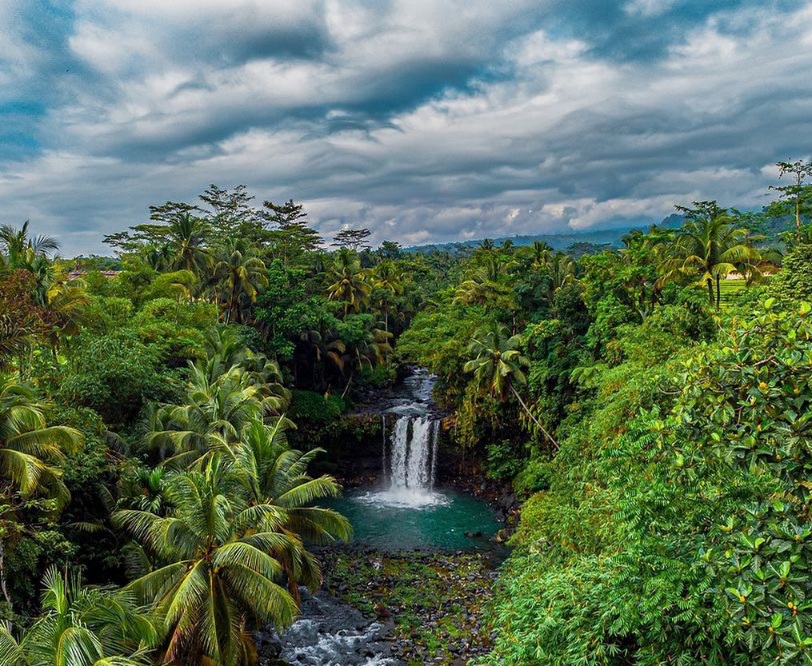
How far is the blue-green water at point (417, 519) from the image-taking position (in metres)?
25.2

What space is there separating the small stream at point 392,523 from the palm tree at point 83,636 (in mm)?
7848

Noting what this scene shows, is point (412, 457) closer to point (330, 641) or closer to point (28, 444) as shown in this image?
point (330, 641)

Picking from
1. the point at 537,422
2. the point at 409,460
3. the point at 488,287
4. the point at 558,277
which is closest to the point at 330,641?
the point at 537,422

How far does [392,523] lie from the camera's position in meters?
27.7

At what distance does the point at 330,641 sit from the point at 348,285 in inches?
1188

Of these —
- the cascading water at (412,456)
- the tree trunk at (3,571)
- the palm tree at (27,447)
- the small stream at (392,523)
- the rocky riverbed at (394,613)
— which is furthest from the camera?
the cascading water at (412,456)

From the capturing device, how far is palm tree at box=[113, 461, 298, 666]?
11.9 meters

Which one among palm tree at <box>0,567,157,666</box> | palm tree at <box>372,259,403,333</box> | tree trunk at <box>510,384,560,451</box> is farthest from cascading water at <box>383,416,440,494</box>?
palm tree at <box>0,567,157,666</box>

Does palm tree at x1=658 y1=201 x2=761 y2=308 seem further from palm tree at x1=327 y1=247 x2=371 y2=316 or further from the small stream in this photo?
palm tree at x1=327 y1=247 x2=371 y2=316

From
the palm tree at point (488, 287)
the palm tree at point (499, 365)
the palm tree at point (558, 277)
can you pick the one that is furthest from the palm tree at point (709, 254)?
the palm tree at point (488, 287)

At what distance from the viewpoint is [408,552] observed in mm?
23906

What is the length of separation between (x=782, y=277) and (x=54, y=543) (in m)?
22.7

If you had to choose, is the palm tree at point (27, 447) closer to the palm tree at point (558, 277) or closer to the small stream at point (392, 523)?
the small stream at point (392, 523)

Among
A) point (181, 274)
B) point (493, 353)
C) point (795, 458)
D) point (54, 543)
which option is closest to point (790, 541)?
point (795, 458)
